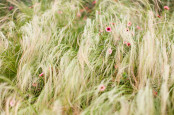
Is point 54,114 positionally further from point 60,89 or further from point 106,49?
point 106,49

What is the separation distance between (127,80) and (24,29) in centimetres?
139

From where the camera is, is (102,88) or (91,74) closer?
(102,88)

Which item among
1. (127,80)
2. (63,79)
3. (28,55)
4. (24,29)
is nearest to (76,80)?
(63,79)

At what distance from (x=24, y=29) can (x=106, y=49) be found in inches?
41.5

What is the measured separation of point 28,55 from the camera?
1733 millimetres

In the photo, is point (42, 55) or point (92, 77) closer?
point (92, 77)

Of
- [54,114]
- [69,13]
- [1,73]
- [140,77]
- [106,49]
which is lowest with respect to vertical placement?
[54,114]

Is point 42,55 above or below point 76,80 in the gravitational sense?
above

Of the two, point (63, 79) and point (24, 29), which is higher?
point (24, 29)

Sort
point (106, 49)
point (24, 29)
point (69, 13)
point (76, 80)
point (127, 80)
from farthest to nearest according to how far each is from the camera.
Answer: point (69, 13) < point (24, 29) < point (106, 49) < point (127, 80) < point (76, 80)

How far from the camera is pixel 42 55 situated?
1.91m

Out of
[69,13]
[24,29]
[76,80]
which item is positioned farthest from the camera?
[69,13]

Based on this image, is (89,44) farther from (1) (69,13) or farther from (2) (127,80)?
(1) (69,13)

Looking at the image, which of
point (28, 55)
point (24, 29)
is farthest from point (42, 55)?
point (24, 29)
